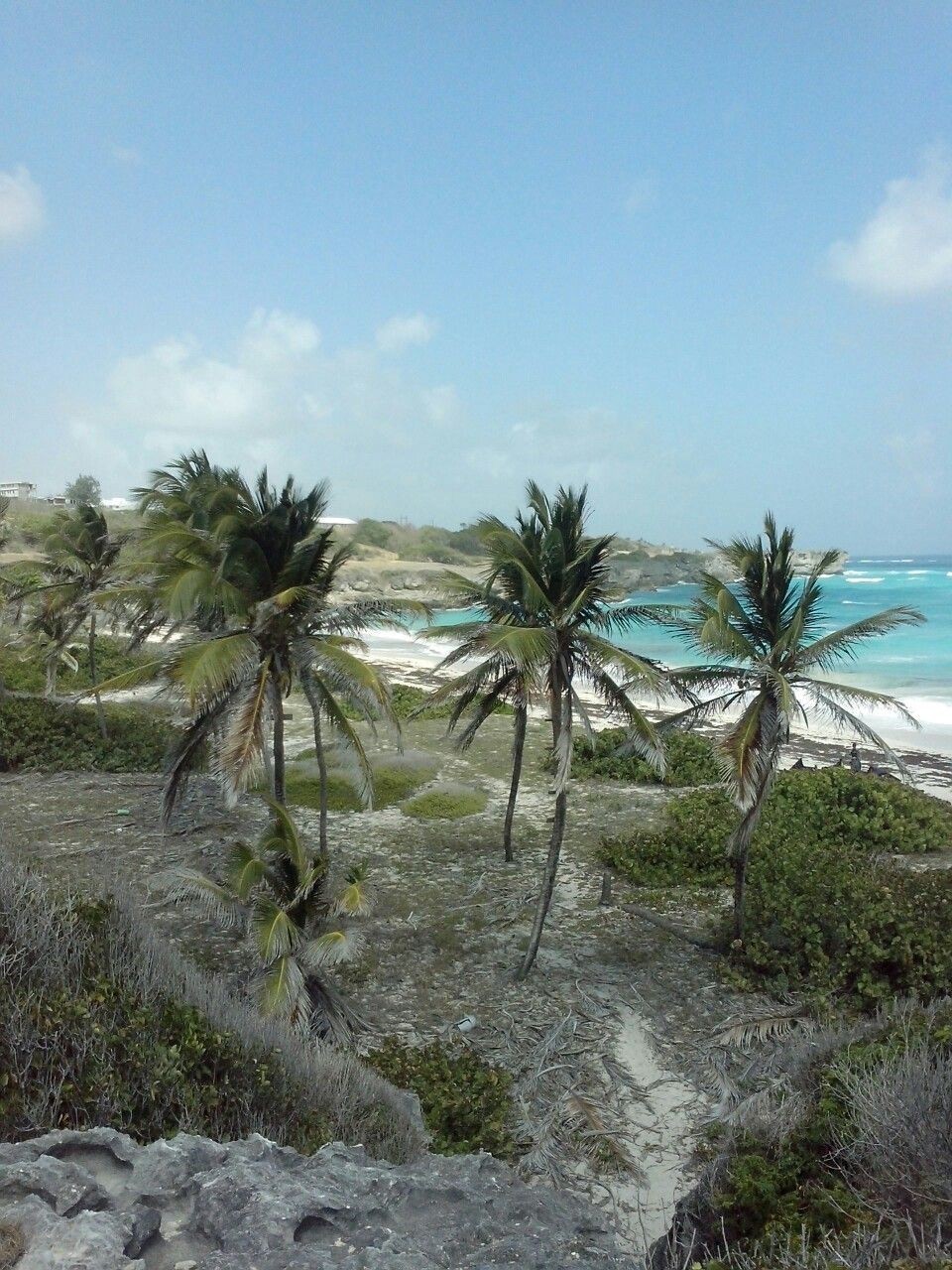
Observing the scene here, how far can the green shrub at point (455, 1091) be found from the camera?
675 cm

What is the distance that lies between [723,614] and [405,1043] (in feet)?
20.3

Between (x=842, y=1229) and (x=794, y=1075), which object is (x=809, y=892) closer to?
(x=794, y=1075)

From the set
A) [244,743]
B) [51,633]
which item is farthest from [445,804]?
[51,633]

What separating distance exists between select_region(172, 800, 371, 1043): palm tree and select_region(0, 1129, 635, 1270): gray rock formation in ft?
10.4

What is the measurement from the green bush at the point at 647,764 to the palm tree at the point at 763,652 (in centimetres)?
799

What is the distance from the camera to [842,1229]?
170 inches

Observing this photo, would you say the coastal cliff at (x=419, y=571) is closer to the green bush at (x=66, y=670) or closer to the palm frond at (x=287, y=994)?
the green bush at (x=66, y=670)

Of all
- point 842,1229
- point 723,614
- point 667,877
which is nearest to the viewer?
point 842,1229

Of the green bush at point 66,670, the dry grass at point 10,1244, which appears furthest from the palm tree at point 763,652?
the green bush at point 66,670

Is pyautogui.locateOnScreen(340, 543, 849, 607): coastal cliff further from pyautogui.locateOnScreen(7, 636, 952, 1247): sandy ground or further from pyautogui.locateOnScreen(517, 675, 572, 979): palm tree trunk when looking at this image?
pyautogui.locateOnScreen(517, 675, 572, 979): palm tree trunk

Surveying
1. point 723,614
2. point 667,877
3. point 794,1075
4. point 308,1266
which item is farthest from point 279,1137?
point 667,877

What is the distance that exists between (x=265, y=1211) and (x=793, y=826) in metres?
13.3

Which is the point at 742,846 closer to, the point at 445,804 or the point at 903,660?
the point at 445,804

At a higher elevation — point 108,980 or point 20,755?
point 108,980
